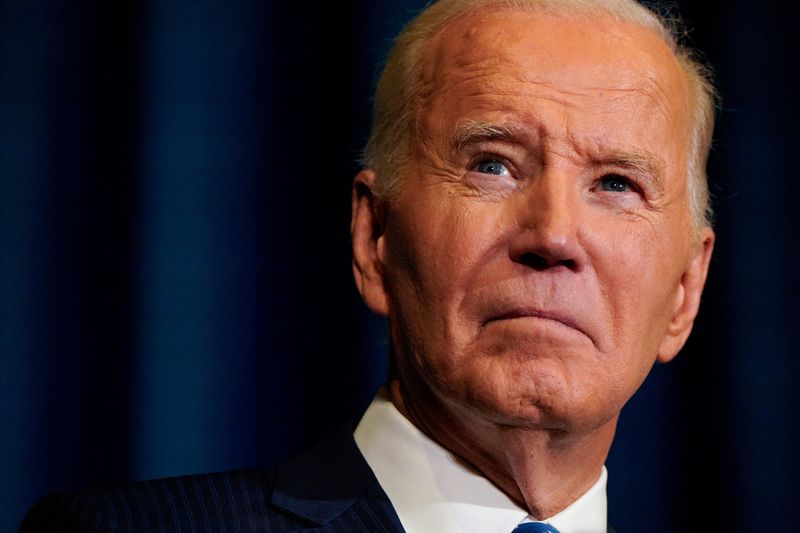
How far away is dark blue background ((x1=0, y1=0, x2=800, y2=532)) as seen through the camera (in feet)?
7.29

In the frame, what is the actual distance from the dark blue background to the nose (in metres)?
0.82

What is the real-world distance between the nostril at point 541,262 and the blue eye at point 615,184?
16cm

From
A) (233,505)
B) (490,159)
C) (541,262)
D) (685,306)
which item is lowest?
(233,505)

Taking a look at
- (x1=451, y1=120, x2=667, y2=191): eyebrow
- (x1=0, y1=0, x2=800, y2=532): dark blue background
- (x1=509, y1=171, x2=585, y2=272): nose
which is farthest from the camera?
(x1=0, y1=0, x2=800, y2=532): dark blue background

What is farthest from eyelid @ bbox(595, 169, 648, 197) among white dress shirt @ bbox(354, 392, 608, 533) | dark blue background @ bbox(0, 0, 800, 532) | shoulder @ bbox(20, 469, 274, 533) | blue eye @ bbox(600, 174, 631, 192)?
dark blue background @ bbox(0, 0, 800, 532)

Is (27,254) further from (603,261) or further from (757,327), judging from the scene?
(757,327)

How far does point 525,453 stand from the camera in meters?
1.64

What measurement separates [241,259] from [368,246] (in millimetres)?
556

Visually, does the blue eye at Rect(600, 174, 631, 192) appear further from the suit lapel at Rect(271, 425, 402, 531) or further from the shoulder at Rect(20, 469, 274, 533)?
the shoulder at Rect(20, 469, 274, 533)

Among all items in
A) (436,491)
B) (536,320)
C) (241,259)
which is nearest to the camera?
(536,320)

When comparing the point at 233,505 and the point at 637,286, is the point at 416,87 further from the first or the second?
the point at 233,505

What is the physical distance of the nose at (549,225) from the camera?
60.7 inches

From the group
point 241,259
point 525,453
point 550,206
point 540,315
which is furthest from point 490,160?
point 241,259

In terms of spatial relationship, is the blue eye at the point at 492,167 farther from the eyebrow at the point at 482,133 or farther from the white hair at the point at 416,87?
the white hair at the point at 416,87
